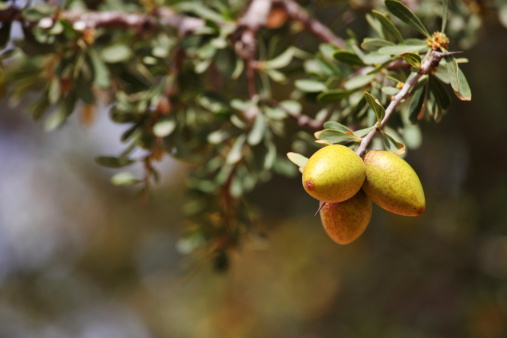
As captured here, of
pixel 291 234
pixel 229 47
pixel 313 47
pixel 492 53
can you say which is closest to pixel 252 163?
pixel 229 47

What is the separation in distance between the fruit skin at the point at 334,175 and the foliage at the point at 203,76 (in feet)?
0.68

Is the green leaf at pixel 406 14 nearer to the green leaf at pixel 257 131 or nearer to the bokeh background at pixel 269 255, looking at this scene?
the green leaf at pixel 257 131

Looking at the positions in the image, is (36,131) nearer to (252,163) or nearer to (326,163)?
(252,163)

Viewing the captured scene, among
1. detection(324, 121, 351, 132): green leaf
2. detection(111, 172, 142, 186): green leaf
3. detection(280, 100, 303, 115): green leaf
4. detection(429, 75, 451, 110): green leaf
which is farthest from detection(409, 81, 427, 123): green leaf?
detection(111, 172, 142, 186): green leaf

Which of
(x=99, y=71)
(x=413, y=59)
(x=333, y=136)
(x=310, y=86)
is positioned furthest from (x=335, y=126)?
(x=99, y=71)

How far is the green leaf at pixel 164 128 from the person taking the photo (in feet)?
2.75

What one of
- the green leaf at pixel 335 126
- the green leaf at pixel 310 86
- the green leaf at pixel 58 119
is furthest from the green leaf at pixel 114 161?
the green leaf at pixel 335 126

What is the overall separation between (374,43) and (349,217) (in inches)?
10.5

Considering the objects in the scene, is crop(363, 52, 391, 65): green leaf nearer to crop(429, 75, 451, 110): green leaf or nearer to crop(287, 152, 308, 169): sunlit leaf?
crop(429, 75, 451, 110): green leaf

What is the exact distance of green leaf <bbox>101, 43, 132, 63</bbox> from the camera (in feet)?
2.92

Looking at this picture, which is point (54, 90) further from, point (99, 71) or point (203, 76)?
point (203, 76)

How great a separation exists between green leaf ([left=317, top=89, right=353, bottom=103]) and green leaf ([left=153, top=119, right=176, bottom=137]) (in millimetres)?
274

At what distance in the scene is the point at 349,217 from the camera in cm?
53

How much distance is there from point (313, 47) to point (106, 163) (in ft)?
1.59
